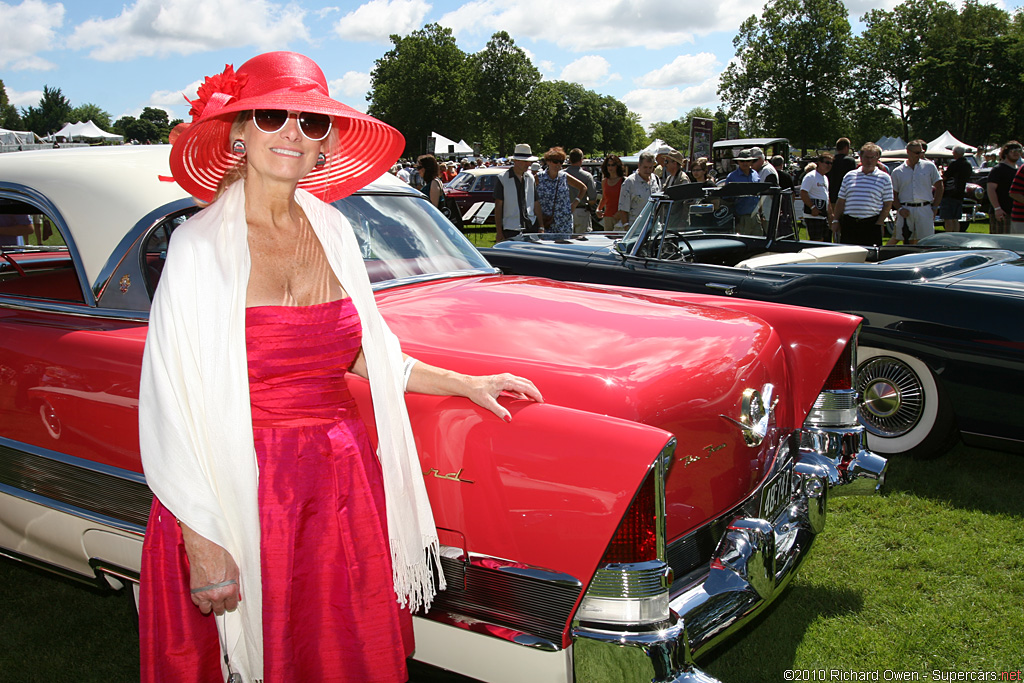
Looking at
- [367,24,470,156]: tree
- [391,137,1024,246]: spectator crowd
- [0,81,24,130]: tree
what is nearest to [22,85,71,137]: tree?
[0,81,24,130]: tree

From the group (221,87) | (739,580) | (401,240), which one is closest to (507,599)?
(739,580)

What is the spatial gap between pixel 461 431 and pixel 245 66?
3.19 feet

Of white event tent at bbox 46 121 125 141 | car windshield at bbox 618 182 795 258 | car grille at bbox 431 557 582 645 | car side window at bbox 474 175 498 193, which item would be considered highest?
white event tent at bbox 46 121 125 141

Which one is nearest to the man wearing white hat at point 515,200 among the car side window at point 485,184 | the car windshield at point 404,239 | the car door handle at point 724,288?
the car door handle at point 724,288

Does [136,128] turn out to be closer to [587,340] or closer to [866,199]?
[866,199]

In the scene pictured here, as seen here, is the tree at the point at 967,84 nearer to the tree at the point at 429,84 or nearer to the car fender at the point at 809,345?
the tree at the point at 429,84

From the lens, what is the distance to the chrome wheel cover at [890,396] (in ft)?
15.0

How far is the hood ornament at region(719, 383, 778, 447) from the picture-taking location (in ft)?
7.80

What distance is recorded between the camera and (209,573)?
157 cm

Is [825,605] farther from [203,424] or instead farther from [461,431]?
[203,424]

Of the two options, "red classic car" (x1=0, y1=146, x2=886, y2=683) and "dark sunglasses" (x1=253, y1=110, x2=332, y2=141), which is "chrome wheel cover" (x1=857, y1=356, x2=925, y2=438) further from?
"dark sunglasses" (x1=253, y1=110, x2=332, y2=141)

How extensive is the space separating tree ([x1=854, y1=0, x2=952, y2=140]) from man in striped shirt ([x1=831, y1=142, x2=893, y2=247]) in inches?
2349

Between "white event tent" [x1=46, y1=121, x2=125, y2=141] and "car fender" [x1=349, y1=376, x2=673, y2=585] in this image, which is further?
"white event tent" [x1=46, y1=121, x2=125, y2=141]

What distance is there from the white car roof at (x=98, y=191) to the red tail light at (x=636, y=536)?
1.92 meters
